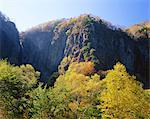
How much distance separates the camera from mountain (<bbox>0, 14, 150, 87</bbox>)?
113 m

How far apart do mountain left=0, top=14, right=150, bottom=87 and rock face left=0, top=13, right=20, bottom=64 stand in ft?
11.6

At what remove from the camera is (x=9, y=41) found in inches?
4451

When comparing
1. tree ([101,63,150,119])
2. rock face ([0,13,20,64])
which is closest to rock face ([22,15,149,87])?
rock face ([0,13,20,64])

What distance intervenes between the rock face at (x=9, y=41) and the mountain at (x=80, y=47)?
355 centimetres

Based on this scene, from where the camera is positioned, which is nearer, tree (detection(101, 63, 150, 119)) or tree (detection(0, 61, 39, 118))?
tree (detection(101, 63, 150, 119))

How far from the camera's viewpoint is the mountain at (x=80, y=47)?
11274cm

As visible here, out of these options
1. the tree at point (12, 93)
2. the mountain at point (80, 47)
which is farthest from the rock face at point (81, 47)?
→ the tree at point (12, 93)

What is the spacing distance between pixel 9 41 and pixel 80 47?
21.9 metres

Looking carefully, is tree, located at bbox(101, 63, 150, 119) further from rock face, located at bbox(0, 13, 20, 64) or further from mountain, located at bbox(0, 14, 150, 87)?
rock face, located at bbox(0, 13, 20, 64)

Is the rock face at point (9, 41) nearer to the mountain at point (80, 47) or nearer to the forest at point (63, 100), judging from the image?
the mountain at point (80, 47)

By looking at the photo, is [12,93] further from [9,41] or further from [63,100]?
[9,41]

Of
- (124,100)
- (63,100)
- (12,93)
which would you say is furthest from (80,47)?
(124,100)

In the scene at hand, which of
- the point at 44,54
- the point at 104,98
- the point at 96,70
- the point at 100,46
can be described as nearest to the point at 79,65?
the point at 96,70

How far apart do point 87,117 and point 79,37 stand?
72.8 meters
